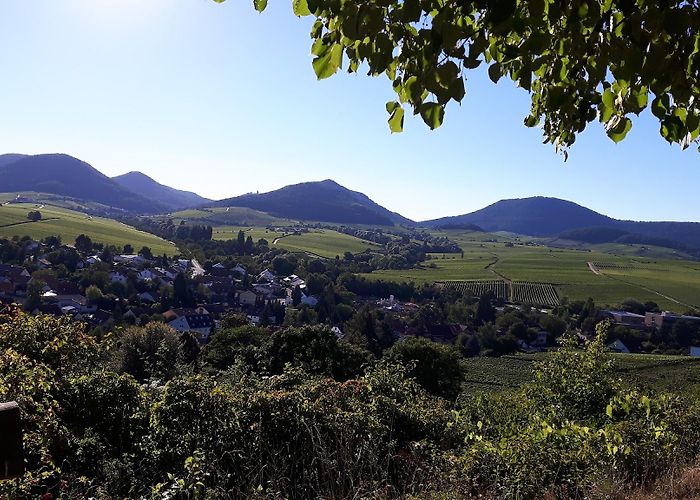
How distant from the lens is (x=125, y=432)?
669 centimetres

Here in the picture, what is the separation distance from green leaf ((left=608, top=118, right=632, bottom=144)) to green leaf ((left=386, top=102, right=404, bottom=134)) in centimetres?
109

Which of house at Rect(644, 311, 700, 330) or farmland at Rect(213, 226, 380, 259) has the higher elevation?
farmland at Rect(213, 226, 380, 259)

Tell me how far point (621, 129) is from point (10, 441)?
109 inches

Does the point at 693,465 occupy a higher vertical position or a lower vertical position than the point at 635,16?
lower

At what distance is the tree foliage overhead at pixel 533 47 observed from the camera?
186cm

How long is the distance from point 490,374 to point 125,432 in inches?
1444

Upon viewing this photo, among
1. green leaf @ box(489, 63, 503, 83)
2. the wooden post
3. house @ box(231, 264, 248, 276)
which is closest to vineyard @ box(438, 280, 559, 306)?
→ house @ box(231, 264, 248, 276)

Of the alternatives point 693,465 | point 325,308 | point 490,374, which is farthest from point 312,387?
point 325,308

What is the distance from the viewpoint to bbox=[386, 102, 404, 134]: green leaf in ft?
6.95

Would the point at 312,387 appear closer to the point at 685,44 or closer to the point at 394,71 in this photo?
the point at 394,71

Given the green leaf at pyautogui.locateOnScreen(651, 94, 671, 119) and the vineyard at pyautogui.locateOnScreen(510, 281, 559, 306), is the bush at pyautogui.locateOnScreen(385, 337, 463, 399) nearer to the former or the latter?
the green leaf at pyautogui.locateOnScreen(651, 94, 671, 119)

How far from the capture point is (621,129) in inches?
94.9

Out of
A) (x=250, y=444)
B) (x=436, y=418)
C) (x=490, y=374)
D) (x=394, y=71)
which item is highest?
(x=394, y=71)

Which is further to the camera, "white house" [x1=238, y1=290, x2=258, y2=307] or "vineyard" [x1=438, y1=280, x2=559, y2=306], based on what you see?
"vineyard" [x1=438, y1=280, x2=559, y2=306]
